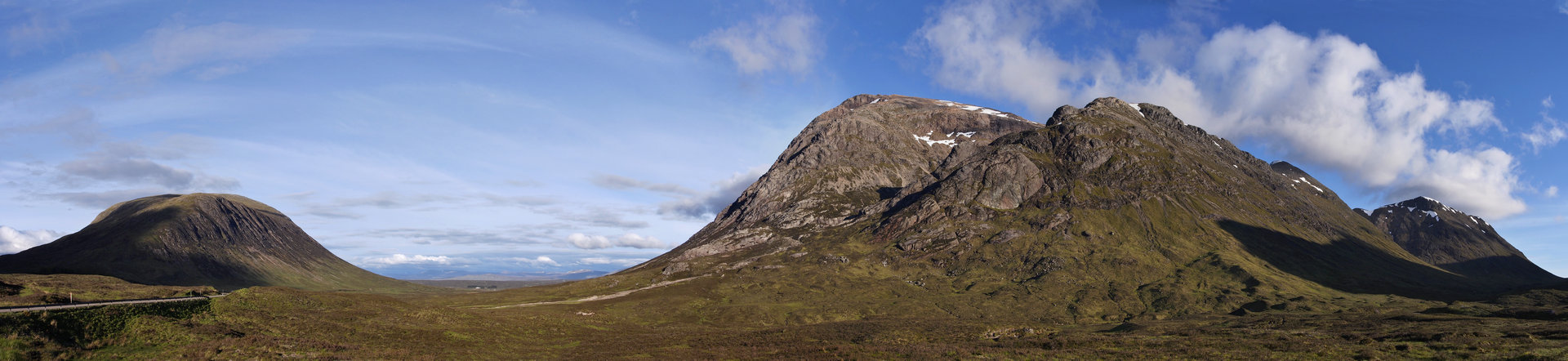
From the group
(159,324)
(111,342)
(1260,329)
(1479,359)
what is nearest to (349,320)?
(159,324)

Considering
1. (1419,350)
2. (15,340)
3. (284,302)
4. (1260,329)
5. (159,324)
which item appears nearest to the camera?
(15,340)

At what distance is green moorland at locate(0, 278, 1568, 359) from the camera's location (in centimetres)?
5897

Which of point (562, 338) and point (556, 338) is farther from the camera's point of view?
point (562, 338)

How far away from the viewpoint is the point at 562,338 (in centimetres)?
10938

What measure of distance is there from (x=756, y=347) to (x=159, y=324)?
6751cm

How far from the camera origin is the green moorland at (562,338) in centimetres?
5897

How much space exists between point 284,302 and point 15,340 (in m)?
36.4

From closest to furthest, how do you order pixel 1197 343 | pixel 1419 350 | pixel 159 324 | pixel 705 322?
pixel 159 324 → pixel 1419 350 → pixel 1197 343 → pixel 705 322

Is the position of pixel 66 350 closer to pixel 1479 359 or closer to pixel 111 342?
pixel 111 342

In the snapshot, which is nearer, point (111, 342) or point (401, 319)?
point (111, 342)

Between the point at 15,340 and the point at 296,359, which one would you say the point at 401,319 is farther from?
the point at 15,340

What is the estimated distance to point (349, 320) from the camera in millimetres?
86688

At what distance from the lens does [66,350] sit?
A: 173 feet

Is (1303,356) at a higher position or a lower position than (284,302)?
lower
